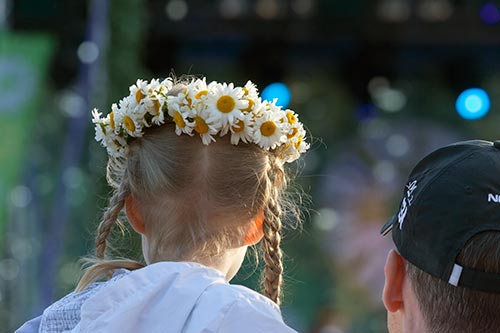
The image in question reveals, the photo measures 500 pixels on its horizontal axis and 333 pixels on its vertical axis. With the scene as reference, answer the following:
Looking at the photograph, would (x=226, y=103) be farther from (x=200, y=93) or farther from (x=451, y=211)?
(x=451, y=211)

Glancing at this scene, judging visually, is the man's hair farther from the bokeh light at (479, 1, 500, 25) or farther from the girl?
the bokeh light at (479, 1, 500, 25)

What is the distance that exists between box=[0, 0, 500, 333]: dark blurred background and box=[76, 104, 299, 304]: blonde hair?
221 inches

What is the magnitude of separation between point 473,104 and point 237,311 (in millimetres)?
6838

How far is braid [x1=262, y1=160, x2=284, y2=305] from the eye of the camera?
2025 millimetres

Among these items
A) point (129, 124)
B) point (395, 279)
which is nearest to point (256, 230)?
point (129, 124)

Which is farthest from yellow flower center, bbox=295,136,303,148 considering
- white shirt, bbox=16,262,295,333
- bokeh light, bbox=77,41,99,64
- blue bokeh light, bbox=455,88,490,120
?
blue bokeh light, bbox=455,88,490,120

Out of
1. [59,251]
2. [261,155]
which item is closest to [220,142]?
[261,155]

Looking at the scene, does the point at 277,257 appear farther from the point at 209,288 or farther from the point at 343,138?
the point at 343,138

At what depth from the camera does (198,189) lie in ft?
6.52

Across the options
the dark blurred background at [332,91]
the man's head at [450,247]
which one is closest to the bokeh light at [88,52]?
the dark blurred background at [332,91]

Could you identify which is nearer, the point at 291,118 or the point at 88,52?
the point at 291,118

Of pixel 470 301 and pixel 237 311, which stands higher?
pixel 470 301

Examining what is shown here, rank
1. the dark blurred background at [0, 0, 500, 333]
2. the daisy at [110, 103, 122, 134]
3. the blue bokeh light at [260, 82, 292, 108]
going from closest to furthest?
the daisy at [110, 103, 122, 134], the dark blurred background at [0, 0, 500, 333], the blue bokeh light at [260, 82, 292, 108]

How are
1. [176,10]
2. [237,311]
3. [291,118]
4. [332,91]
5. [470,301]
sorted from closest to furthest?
[470,301]
[237,311]
[291,118]
[176,10]
[332,91]
